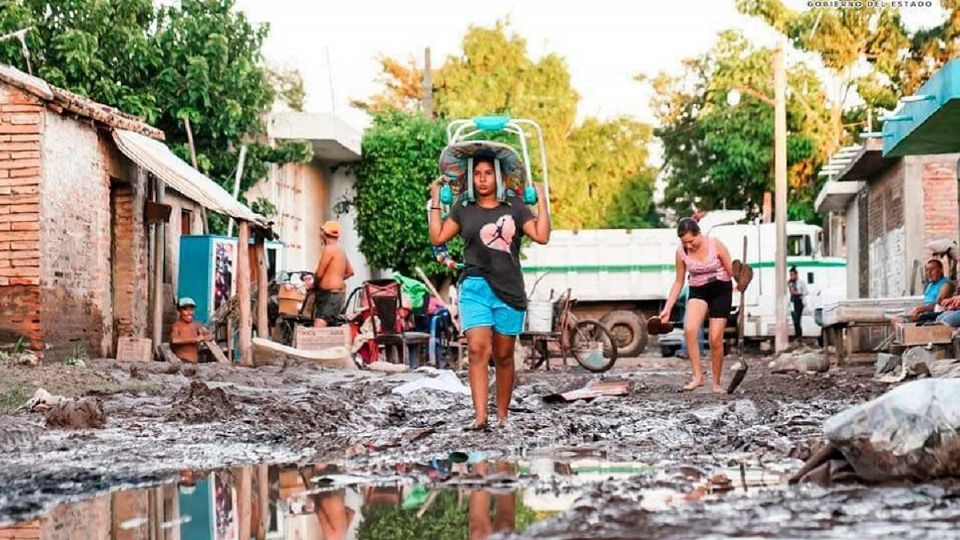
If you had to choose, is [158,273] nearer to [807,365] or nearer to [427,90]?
[807,365]

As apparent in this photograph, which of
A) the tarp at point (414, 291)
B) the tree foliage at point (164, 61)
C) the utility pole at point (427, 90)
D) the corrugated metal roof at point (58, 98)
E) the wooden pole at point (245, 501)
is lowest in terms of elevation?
the wooden pole at point (245, 501)

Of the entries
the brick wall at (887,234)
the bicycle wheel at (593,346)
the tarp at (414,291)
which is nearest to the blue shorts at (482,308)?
the bicycle wheel at (593,346)

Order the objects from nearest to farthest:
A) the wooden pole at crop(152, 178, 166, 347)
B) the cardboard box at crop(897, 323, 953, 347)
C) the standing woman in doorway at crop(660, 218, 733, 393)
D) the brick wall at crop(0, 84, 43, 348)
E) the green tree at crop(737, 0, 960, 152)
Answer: the standing woman in doorway at crop(660, 218, 733, 393) < the cardboard box at crop(897, 323, 953, 347) < the brick wall at crop(0, 84, 43, 348) < the wooden pole at crop(152, 178, 166, 347) < the green tree at crop(737, 0, 960, 152)

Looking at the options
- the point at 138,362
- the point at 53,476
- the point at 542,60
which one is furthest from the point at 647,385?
the point at 542,60

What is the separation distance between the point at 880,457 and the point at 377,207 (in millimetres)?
29522

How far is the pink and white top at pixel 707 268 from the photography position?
14.3 meters

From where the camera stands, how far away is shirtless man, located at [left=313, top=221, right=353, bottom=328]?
18.9 metres

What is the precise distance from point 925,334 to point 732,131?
1193 inches

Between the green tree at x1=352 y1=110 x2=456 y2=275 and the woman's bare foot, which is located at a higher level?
the green tree at x1=352 y1=110 x2=456 y2=275

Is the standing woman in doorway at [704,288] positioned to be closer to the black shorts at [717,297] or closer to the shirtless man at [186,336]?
the black shorts at [717,297]

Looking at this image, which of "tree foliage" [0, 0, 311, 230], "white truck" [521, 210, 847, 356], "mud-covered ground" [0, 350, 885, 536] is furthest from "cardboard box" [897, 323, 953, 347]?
"white truck" [521, 210, 847, 356]

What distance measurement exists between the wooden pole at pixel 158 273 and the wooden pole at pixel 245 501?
43.7ft

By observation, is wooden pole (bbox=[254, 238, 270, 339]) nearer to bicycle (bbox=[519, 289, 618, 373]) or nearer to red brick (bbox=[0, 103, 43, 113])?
bicycle (bbox=[519, 289, 618, 373])

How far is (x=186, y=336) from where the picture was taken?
20.2 metres
